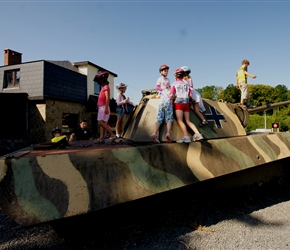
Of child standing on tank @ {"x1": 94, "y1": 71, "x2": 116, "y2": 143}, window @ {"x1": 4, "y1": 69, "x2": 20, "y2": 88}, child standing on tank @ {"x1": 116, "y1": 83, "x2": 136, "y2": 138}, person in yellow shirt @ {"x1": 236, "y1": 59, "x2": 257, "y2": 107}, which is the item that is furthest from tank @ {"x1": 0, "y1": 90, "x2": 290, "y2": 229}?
window @ {"x1": 4, "y1": 69, "x2": 20, "y2": 88}

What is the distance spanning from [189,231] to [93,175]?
5.56ft

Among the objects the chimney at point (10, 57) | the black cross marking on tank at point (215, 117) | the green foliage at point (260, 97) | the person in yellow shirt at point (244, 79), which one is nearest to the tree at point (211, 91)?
the green foliage at point (260, 97)

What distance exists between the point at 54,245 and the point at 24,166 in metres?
1.33

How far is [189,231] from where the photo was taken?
3.74m

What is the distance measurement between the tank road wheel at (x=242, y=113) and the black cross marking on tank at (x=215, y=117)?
82 centimetres

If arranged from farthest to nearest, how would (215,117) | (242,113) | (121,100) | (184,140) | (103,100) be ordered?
(242,113) < (121,100) < (215,117) < (103,100) < (184,140)

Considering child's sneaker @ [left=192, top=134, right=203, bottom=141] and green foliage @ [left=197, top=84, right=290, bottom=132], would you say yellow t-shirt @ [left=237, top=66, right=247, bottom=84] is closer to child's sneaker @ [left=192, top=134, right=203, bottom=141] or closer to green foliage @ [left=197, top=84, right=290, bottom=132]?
child's sneaker @ [left=192, top=134, right=203, bottom=141]

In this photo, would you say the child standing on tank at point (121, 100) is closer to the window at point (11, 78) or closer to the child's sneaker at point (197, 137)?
the child's sneaker at point (197, 137)

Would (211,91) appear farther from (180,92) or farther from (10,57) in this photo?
(180,92)

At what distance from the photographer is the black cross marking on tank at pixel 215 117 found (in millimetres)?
4879

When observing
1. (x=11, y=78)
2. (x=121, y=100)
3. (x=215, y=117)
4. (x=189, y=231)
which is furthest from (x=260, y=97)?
(x=189, y=231)

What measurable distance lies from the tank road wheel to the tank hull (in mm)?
2051

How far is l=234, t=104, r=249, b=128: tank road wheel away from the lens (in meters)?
5.78

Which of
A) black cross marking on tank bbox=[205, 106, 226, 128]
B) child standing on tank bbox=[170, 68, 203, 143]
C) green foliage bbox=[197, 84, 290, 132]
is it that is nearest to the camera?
child standing on tank bbox=[170, 68, 203, 143]
